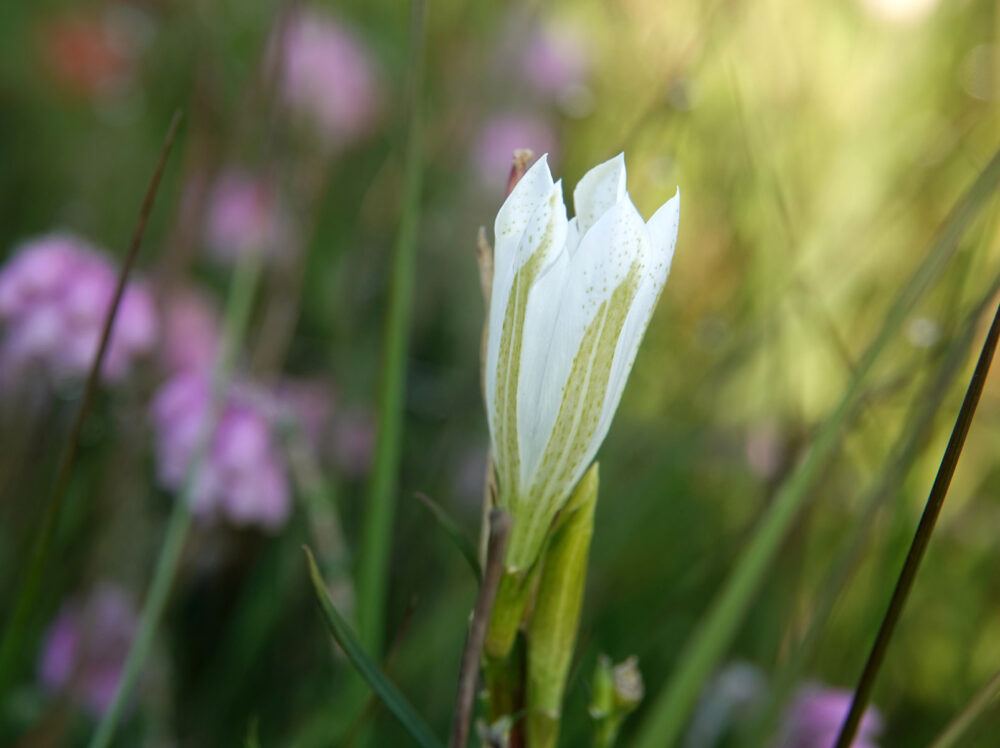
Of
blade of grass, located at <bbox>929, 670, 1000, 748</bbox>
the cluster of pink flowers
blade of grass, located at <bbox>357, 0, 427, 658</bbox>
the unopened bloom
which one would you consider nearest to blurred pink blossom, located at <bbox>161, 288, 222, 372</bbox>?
the cluster of pink flowers

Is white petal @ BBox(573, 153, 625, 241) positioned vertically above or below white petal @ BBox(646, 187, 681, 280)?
above

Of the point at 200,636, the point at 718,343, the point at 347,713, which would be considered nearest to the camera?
the point at 347,713

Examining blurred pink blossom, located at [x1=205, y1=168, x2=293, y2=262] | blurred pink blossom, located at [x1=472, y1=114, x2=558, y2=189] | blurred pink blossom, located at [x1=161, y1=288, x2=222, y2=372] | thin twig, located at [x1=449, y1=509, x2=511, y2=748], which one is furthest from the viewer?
blurred pink blossom, located at [x1=472, y1=114, x2=558, y2=189]

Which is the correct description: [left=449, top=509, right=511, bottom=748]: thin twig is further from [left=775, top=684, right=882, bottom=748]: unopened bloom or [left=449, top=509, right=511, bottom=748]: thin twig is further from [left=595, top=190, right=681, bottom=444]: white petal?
[left=775, top=684, right=882, bottom=748]: unopened bloom

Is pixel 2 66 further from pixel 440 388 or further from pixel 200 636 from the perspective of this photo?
pixel 200 636

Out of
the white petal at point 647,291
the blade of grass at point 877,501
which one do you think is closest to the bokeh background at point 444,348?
the blade of grass at point 877,501

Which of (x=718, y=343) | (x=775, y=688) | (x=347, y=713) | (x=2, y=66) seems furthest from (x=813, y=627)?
(x=2, y=66)

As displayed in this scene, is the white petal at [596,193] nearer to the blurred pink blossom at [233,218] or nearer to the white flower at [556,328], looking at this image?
the white flower at [556,328]
